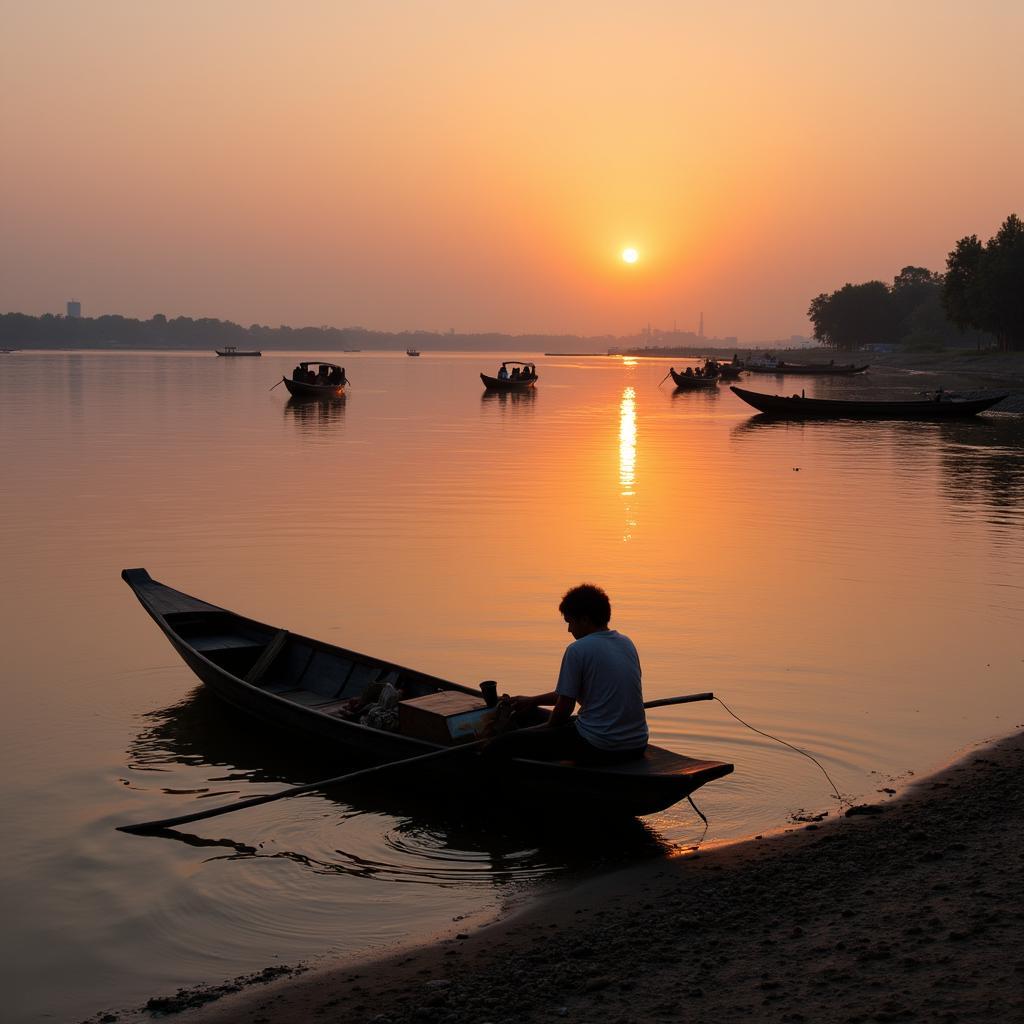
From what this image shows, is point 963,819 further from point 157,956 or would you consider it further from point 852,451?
point 852,451

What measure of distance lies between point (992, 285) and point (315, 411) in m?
62.7

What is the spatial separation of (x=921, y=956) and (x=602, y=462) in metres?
34.0

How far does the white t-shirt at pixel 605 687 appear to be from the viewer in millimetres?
8242

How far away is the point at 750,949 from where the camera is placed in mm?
6344

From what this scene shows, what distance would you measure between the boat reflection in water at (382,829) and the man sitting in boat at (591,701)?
2.20ft

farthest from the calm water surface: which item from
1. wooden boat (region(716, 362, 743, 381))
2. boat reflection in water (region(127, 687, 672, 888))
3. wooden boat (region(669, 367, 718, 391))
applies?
wooden boat (region(716, 362, 743, 381))

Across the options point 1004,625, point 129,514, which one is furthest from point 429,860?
point 129,514

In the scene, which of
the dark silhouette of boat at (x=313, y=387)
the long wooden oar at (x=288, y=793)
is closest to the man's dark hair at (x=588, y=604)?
the long wooden oar at (x=288, y=793)

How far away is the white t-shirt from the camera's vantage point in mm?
8242

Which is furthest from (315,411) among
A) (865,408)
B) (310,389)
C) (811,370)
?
(811,370)

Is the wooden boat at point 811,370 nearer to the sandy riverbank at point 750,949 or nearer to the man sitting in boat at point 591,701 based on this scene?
the man sitting in boat at point 591,701

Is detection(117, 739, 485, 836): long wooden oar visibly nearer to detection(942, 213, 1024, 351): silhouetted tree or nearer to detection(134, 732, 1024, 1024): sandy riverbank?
detection(134, 732, 1024, 1024): sandy riverbank

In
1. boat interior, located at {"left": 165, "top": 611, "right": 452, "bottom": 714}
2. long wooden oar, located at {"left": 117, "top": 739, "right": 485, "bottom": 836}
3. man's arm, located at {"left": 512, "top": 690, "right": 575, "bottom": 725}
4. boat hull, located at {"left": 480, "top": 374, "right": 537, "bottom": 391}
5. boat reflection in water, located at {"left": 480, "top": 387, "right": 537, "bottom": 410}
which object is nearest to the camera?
man's arm, located at {"left": 512, "top": 690, "right": 575, "bottom": 725}

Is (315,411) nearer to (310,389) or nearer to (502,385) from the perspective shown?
(310,389)
